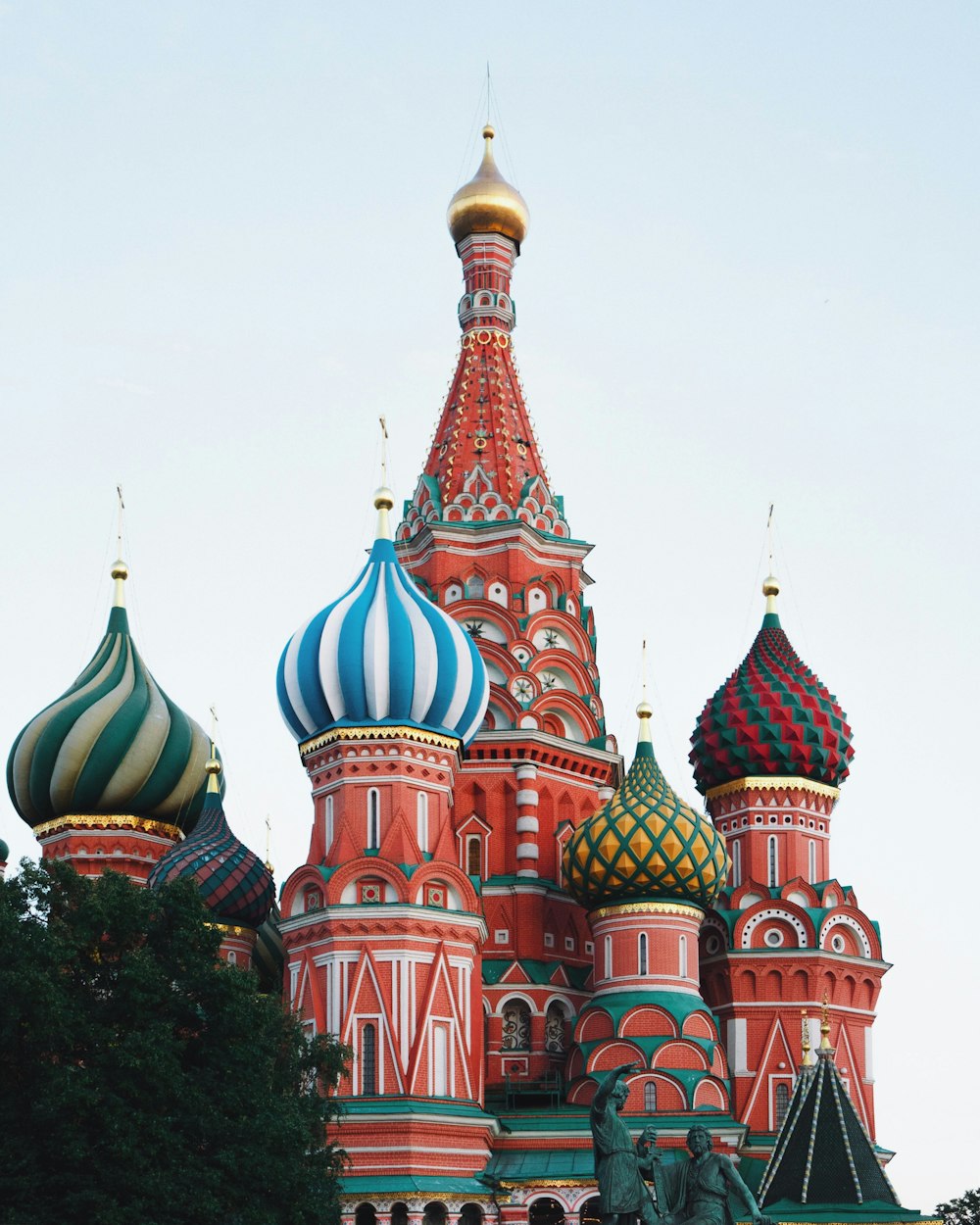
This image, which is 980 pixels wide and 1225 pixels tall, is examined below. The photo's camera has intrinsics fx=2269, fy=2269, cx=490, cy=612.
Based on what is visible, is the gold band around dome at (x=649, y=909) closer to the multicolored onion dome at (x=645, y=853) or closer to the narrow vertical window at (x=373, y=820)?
the multicolored onion dome at (x=645, y=853)

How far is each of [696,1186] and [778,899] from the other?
18.3 metres

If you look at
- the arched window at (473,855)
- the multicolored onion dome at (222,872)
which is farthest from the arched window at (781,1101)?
the multicolored onion dome at (222,872)

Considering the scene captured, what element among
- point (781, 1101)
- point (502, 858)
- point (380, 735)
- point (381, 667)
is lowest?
point (781, 1101)

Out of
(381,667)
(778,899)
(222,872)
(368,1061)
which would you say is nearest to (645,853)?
(778,899)

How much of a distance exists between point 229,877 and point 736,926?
800 centimetres

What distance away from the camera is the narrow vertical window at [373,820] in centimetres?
3175

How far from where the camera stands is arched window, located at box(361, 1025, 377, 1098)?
30406 millimetres

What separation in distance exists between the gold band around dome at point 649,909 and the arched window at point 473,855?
2579mm

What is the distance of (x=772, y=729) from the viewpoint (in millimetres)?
36812

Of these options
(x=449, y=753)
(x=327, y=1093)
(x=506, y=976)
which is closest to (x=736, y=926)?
(x=506, y=976)

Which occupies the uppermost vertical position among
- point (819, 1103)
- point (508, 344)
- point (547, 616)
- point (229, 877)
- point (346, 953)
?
point (508, 344)

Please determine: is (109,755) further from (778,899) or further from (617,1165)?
(617,1165)

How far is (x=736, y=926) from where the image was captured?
1407 inches

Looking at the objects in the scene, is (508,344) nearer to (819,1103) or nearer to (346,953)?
(346,953)
